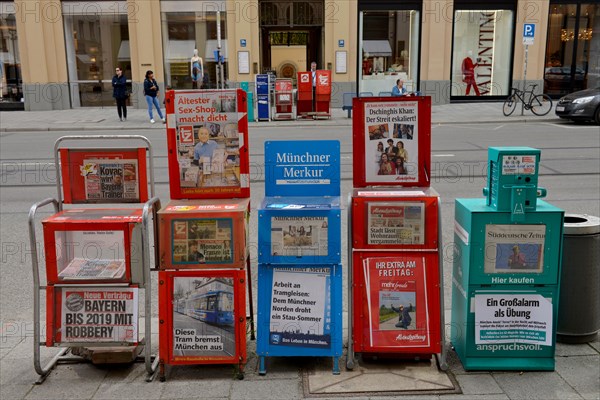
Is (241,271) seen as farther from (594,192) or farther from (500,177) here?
(594,192)

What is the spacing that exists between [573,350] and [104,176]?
3.83 m

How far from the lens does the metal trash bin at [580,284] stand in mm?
4539

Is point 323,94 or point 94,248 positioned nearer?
point 94,248

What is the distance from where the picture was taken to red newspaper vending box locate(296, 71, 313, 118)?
20.5m

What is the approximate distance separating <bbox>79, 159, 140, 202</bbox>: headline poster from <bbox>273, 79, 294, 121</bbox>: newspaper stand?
16360mm

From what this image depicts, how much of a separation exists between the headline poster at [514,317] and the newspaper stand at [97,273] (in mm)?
2378

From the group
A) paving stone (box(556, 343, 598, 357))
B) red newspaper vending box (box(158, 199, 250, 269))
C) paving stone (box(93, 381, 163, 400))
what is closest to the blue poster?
red newspaper vending box (box(158, 199, 250, 269))

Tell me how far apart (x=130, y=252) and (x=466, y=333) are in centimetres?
247

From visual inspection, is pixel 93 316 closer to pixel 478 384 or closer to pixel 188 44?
pixel 478 384

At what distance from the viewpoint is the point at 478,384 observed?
4.15 m

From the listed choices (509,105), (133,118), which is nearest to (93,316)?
(133,118)

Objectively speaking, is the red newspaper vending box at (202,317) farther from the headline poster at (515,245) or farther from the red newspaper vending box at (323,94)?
the red newspaper vending box at (323,94)

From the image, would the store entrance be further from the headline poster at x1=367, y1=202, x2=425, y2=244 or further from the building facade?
the headline poster at x1=367, y1=202, x2=425, y2=244

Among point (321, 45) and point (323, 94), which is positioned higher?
point (321, 45)
